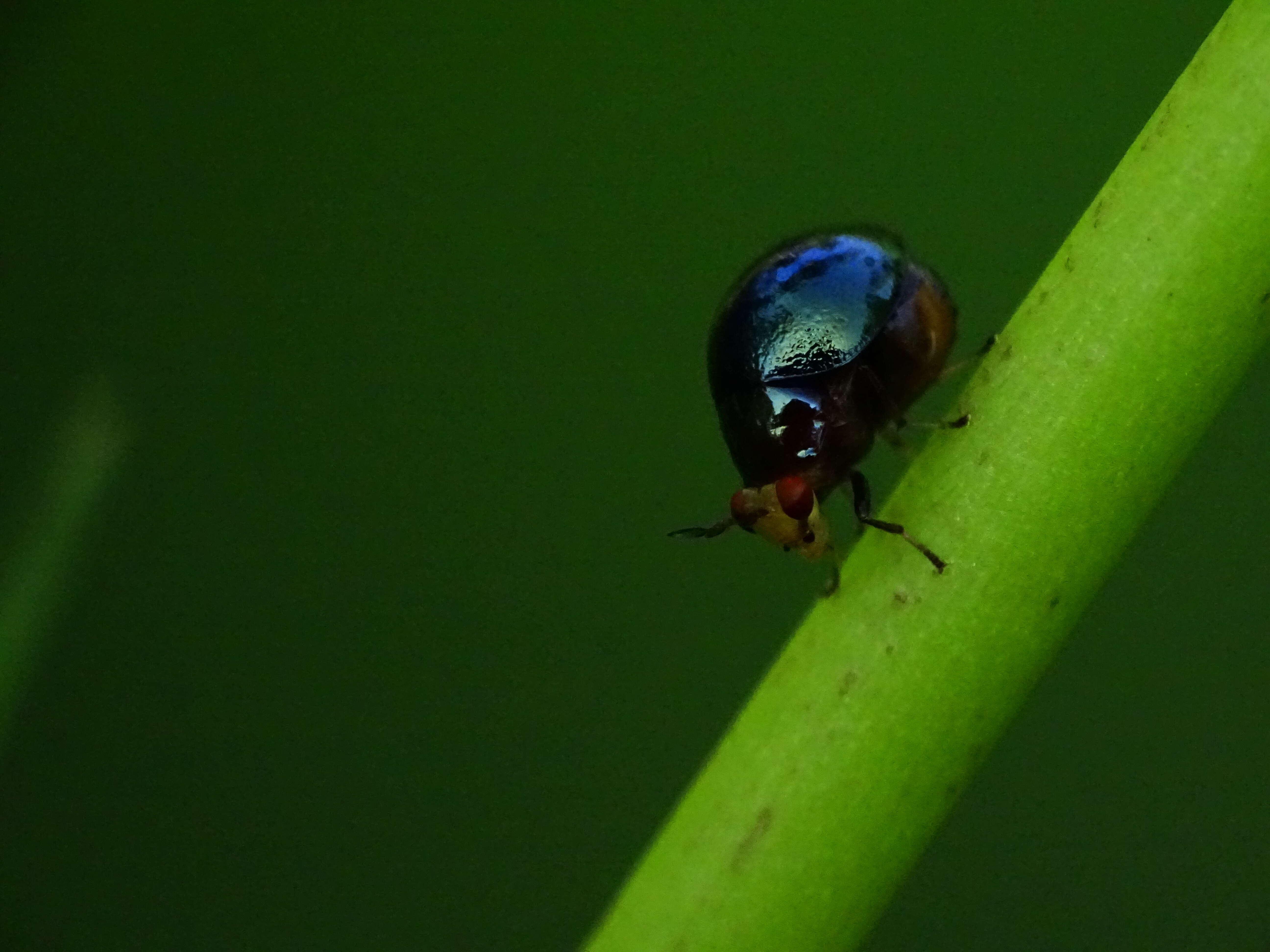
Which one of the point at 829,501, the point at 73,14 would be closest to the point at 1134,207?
the point at 829,501

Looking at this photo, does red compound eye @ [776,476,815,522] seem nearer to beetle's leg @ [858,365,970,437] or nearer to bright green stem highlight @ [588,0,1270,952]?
beetle's leg @ [858,365,970,437]

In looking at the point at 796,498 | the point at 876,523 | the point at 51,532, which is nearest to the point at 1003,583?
the point at 876,523

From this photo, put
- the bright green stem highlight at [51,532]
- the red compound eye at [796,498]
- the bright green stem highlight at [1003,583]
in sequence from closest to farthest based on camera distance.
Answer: the bright green stem highlight at [1003,583], the red compound eye at [796,498], the bright green stem highlight at [51,532]

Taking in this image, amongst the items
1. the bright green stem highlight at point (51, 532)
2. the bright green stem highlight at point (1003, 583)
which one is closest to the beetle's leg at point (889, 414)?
the bright green stem highlight at point (1003, 583)

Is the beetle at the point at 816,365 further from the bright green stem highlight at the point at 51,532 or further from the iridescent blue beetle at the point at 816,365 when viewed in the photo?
the bright green stem highlight at the point at 51,532

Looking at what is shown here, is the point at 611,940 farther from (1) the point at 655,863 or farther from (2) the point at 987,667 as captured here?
(2) the point at 987,667

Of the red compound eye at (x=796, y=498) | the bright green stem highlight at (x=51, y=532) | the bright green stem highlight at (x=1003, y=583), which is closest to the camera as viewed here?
the bright green stem highlight at (x=1003, y=583)

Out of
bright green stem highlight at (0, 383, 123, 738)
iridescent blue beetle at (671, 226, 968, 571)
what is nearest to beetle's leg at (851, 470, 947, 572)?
iridescent blue beetle at (671, 226, 968, 571)
